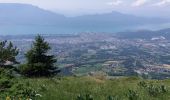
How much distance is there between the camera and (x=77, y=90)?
12.4 metres

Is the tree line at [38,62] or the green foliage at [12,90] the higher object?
the green foliage at [12,90]

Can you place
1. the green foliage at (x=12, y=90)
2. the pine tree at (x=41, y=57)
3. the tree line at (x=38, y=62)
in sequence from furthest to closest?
1. the pine tree at (x=41, y=57)
2. the tree line at (x=38, y=62)
3. the green foliage at (x=12, y=90)

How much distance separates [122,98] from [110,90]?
2194mm

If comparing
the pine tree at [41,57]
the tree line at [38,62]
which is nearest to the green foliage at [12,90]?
the tree line at [38,62]

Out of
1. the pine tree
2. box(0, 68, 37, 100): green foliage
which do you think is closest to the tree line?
the pine tree

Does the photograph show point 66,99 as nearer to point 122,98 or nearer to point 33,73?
point 122,98

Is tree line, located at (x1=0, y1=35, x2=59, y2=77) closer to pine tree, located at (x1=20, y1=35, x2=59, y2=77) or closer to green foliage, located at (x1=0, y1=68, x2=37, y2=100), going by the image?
pine tree, located at (x1=20, y1=35, x2=59, y2=77)

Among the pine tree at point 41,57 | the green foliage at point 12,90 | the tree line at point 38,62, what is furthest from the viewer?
the pine tree at point 41,57

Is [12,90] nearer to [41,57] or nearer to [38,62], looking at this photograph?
[38,62]

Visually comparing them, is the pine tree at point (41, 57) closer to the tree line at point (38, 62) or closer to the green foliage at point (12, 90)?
the tree line at point (38, 62)

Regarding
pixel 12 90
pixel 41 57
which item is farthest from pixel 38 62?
pixel 12 90

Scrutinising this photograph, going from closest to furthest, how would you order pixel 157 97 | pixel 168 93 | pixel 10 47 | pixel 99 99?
pixel 99 99 < pixel 157 97 < pixel 168 93 < pixel 10 47

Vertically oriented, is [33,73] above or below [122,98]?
below

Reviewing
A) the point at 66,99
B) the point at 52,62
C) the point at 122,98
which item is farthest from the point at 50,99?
the point at 52,62
